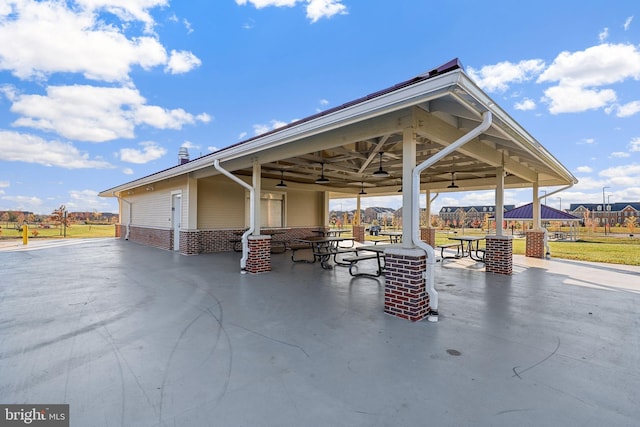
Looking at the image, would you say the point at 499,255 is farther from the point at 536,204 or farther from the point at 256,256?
the point at 256,256

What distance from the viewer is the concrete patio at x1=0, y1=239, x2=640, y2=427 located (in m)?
1.99

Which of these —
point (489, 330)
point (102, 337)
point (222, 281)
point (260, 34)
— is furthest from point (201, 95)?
point (489, 330)

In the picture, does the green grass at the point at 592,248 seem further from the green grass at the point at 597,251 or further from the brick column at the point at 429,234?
the brick column at the point at 429,234

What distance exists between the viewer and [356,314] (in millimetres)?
4031

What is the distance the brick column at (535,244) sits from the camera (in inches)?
393

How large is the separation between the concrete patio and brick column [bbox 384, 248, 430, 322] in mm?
195

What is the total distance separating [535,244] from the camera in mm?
10094

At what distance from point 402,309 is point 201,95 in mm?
16866

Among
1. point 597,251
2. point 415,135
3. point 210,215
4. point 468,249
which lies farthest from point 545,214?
point 210,215

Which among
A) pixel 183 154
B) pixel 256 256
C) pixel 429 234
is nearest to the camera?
pixel 256 256

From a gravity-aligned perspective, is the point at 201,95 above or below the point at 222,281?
above

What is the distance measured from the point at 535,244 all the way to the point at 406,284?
9018 mm

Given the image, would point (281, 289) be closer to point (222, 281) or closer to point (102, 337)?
point (222, 281)

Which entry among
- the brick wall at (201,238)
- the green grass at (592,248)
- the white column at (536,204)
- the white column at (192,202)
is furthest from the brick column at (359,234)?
the white column at (192,202)
